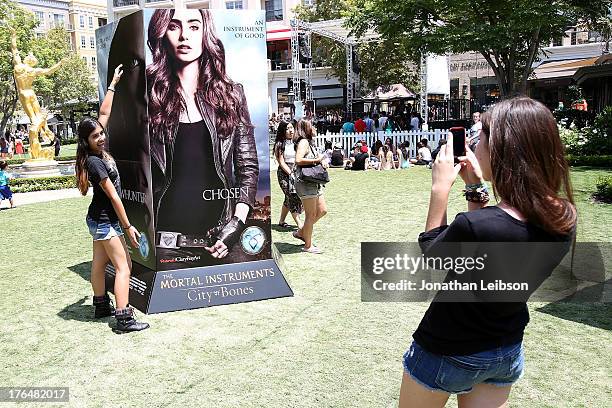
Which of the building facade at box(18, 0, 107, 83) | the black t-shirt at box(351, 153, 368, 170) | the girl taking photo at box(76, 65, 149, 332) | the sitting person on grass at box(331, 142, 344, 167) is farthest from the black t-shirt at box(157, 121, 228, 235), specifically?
the building facade at box(18, 0, 107, 83)

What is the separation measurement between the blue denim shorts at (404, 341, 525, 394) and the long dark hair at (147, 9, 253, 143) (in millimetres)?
3825

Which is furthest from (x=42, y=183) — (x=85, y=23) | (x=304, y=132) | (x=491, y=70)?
(x=85, y=23)

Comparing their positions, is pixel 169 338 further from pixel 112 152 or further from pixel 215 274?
pixel 112 152

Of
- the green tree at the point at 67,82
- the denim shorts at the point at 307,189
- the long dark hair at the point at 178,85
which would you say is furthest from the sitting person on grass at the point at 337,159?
the green tree at the point at 67,82

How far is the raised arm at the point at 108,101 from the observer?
5.53 meters

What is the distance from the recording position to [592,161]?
15.6 m

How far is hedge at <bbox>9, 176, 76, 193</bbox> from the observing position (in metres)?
17.1

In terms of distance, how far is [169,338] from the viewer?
4.84 m

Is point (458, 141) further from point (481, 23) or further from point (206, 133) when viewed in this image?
point (481, 23)

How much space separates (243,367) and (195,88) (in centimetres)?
260

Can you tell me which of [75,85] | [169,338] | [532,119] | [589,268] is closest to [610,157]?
[589,268]

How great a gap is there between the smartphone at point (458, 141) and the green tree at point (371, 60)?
30.2 m

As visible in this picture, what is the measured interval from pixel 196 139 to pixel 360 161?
12.8 m

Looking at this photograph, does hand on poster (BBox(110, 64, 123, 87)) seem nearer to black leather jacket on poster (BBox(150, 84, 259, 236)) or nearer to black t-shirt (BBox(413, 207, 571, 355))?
black leather jacket on poster (BBox(150, 84, 259, 236))
